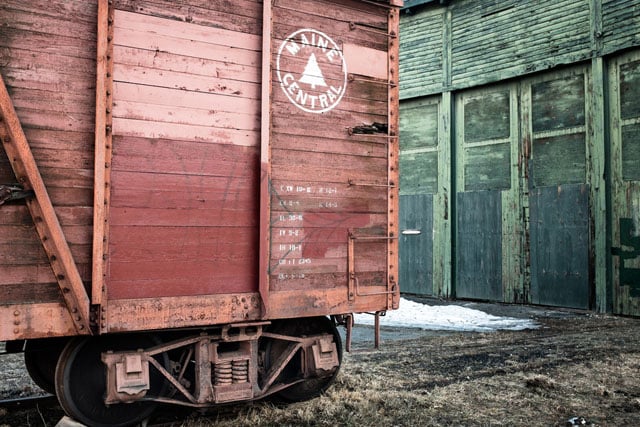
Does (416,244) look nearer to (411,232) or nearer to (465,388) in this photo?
(411,232)

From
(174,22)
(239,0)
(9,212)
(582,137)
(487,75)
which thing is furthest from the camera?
(487,75)

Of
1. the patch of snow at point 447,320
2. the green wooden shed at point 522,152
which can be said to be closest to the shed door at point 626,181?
the green wooden shed at point 522,152

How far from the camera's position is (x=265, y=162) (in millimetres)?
5215

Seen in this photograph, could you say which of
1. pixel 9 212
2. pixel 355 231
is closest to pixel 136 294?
pixel 9 212

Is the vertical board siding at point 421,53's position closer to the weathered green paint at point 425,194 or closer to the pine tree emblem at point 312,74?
the weathered green paint at point 425,194

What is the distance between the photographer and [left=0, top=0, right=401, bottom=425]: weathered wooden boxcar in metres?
4.32

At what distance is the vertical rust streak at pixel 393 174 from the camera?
19.7ft

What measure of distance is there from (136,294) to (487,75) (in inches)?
512

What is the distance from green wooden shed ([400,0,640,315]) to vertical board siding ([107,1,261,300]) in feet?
34.1

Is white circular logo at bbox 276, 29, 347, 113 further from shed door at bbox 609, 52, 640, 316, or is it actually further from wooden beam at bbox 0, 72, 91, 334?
shed door at bbox 609, 52, 640, 316

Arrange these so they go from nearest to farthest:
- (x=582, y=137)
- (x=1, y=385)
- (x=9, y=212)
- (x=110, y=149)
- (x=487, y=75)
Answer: (x=9, y=212)
(x=110, y=149)
(x=1, y=385)
(x=582, y=137)
(x=487, y=75)

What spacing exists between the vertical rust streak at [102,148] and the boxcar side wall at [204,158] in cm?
1

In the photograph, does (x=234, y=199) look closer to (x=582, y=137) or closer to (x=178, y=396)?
(x=178, y=396)

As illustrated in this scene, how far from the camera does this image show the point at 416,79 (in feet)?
57.1
